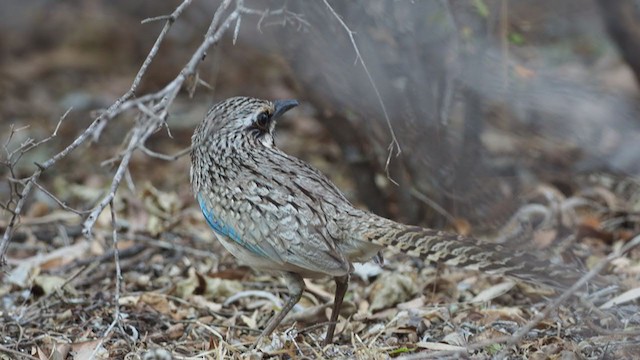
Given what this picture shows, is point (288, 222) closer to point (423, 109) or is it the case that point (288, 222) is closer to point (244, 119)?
point (244, 119)

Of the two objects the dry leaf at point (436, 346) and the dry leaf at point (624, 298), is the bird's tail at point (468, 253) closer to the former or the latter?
the dry leaf at point (436, 346)

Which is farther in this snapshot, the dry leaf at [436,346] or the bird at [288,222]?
the dry leaf at [436,346]

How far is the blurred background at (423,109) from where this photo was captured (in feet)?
22.9

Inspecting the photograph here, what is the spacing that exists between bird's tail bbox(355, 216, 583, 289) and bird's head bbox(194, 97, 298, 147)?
3.60 ft

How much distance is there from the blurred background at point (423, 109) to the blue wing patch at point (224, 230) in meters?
0.74

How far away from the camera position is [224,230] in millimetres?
5715

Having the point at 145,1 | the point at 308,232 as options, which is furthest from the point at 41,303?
the point at 145,1

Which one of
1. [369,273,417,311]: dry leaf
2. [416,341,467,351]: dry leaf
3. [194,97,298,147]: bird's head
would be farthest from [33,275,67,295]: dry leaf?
[416,341,467,351]: dry leaf

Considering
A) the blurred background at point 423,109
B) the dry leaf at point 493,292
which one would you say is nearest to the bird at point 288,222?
the blurred background at point 423,109

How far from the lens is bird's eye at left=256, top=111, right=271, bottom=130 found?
616cm

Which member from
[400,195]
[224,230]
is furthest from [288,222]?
[400,195]

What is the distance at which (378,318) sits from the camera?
6160 mm

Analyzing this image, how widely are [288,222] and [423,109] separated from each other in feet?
6.41

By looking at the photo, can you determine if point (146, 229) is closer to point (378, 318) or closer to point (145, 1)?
point (378, 318)
